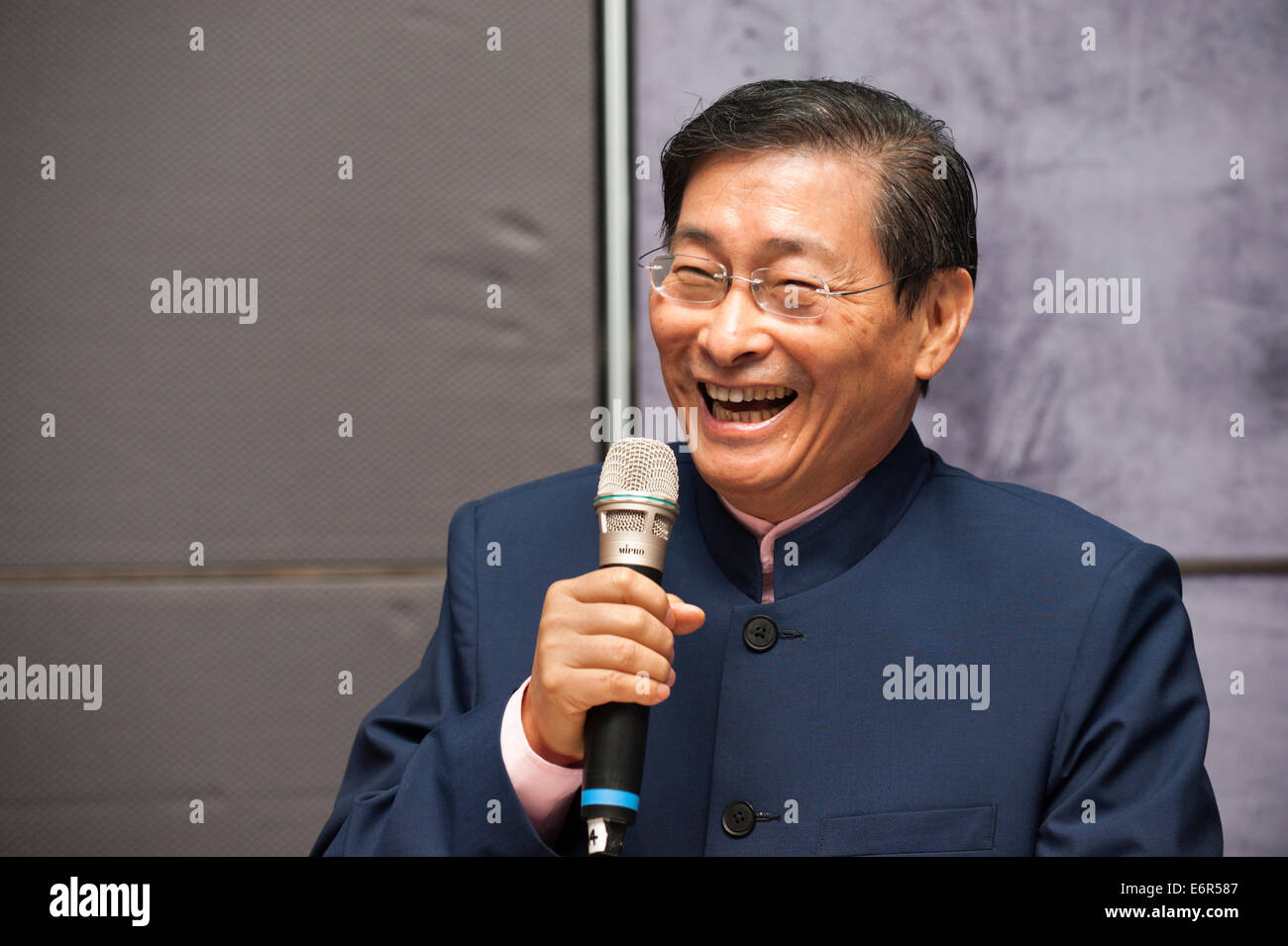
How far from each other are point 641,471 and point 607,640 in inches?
7.3

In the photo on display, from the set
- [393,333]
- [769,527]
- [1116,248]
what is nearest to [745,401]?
[769,527]

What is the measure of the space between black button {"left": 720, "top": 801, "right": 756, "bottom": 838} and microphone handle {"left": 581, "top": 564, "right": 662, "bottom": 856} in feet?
1.08

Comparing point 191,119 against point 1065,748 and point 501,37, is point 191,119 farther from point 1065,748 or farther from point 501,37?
point 1065,748

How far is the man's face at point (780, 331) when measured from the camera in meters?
1.29

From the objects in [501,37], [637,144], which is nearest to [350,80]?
[501,37]

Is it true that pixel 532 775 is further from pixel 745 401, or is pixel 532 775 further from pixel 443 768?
pixel 745 401

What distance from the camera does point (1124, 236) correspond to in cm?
224

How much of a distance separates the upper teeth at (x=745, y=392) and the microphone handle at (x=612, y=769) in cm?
41

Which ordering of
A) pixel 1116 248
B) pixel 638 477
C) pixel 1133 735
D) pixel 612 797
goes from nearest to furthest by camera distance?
pixel 612 797 → pixel 638 477 → pixel 1133 735 → pixel 1116 248

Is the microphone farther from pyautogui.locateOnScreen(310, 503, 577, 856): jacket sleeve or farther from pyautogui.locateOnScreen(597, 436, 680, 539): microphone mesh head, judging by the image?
pyautogui.locateOnScreen(310, 503, 577, 856): jacket sleeve

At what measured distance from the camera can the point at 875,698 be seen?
1297 millimetres

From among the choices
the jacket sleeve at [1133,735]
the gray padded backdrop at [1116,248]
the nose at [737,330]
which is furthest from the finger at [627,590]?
the gray padded backdrop at [1116,248]

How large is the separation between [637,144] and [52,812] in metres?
1.80

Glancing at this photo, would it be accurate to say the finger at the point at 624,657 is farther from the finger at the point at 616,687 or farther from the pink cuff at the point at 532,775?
the pink cuff at the point at 532,775
